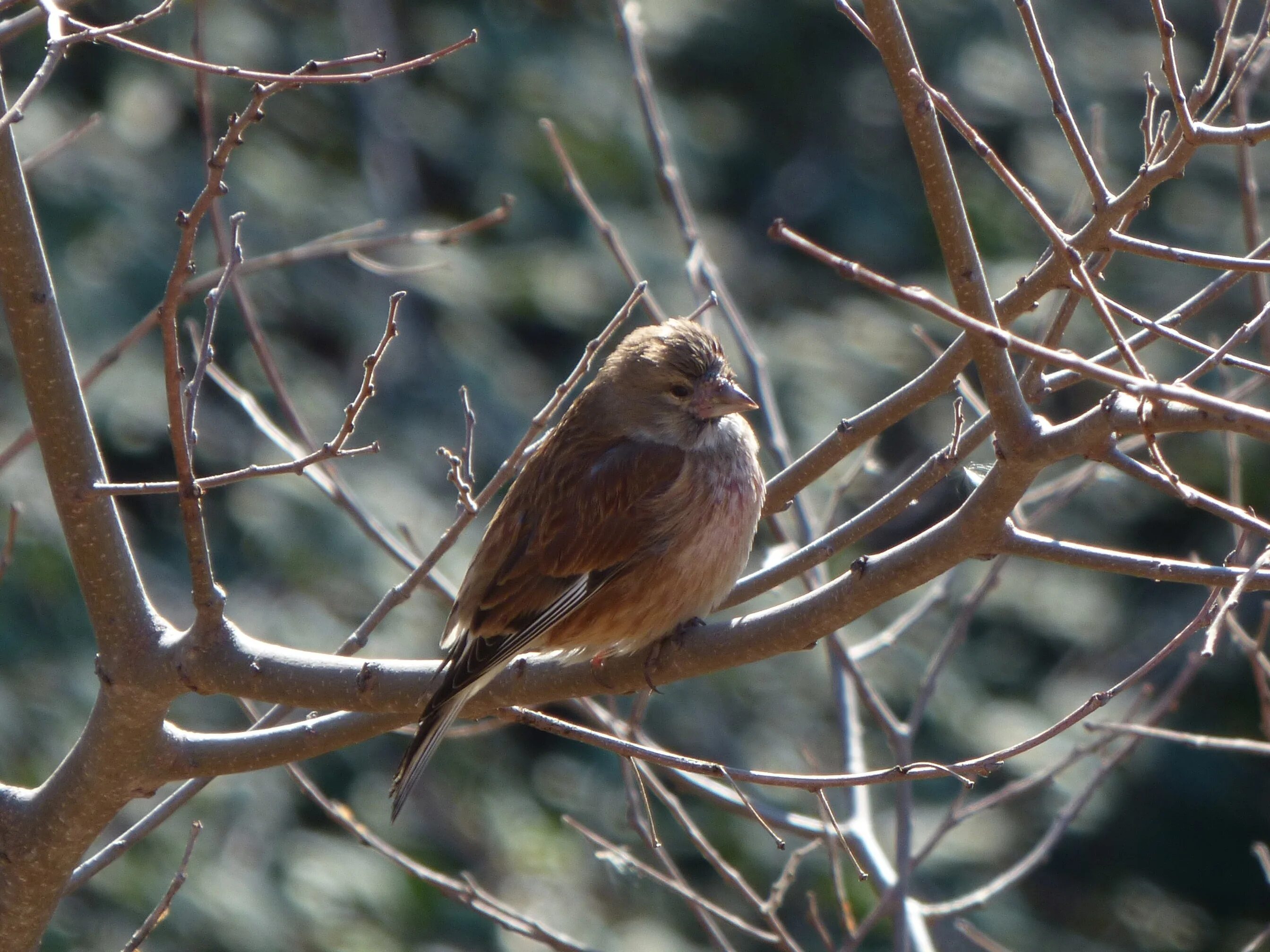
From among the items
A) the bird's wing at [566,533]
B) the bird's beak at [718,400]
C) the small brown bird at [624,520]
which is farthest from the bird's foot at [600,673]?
the bird's beak at [718,400]

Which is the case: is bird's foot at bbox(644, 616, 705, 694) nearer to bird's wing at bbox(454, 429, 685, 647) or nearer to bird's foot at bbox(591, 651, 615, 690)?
bird's foot at bbox(591, 651, 615, 690)

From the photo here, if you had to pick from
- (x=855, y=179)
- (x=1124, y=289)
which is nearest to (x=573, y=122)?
(x=855, y=179)

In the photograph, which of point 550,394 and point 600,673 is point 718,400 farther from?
point 550,394

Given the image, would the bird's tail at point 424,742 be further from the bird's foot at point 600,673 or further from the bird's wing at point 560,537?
the bird's foot at point 600,673

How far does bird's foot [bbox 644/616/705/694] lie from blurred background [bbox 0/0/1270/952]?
679mm

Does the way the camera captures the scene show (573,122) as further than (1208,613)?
Yes

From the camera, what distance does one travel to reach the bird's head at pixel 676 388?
14.9ft

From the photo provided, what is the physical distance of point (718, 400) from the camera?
14.8ft

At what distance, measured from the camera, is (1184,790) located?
842cm

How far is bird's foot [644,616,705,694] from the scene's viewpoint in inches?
139

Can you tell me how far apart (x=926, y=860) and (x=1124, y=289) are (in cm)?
378

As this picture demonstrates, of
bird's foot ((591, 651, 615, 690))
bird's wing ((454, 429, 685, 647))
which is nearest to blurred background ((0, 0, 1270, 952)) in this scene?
bird's wing ((454, 429, 685, 647))

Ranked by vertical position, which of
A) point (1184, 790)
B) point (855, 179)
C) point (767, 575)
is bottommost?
point (1184, 790)

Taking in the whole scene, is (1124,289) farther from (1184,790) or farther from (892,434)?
(1184,790)
